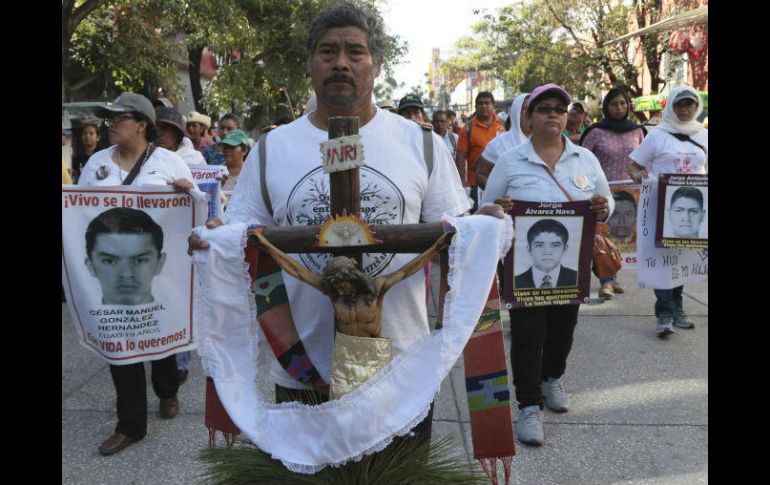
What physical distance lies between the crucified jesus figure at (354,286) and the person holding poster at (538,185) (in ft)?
6.35

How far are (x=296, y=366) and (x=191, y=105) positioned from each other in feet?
70.0

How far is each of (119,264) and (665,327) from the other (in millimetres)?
4299

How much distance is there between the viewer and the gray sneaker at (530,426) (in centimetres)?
378

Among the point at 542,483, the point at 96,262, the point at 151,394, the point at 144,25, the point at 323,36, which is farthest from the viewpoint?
the point at 144,25

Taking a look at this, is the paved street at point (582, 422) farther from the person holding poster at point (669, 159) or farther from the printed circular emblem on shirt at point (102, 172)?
the printed circular emblem on shirt at point (102, 172)

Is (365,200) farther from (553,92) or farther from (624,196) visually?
(624,196)

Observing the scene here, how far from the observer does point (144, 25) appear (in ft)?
35.5

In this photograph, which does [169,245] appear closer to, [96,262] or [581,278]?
[96,262]

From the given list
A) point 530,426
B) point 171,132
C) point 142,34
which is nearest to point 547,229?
point 530,426

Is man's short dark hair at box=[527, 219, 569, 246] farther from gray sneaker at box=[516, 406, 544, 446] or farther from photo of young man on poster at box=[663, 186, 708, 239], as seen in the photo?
photo of young man on poster at box=[663, 186, 708, 239]

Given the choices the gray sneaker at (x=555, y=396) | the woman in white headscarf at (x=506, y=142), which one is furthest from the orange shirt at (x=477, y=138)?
the gray sneaker at (x=555, y=396)

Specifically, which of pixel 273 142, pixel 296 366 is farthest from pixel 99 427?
pixel 273 142

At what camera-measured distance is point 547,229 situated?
12.6 ft

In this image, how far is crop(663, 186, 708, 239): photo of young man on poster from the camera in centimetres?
523
